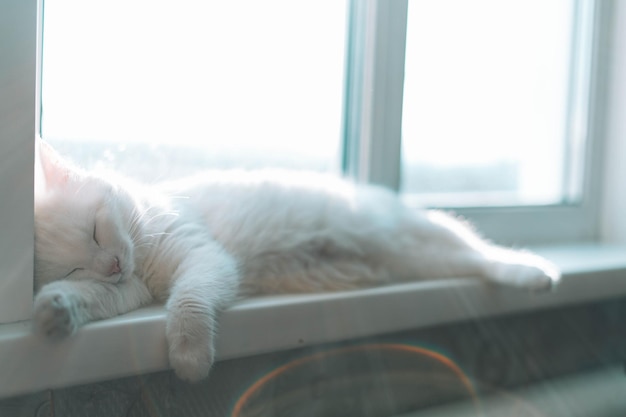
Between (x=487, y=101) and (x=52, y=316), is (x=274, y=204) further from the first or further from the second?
(x=487, y=101)

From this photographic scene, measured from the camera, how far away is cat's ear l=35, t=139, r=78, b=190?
0.86 m

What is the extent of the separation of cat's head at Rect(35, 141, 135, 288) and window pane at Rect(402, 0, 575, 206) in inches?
31.5

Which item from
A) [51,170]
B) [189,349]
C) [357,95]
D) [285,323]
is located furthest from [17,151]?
[357,95]

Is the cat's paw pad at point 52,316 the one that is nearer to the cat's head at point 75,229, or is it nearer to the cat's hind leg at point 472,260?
the cat's head at point 75,229

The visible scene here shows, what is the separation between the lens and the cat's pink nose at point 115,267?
0.85 metres

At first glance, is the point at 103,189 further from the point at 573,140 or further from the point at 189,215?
the point at 573,140

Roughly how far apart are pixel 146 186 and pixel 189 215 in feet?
0.34

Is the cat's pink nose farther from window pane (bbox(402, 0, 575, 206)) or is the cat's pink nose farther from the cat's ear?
window pane (bbox(402, 0, 575, 206))

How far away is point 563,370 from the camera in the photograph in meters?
1.45

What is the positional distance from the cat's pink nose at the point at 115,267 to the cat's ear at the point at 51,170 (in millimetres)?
154

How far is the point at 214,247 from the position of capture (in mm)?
1005

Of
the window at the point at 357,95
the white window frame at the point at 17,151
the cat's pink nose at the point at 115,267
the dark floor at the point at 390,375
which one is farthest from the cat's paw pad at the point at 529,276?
the white window frame at the point at 17,151

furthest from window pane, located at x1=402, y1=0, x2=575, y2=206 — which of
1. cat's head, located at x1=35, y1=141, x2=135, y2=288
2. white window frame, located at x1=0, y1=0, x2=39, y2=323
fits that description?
white window frame, located at x1=0, y1=0, x2=39, y2=323

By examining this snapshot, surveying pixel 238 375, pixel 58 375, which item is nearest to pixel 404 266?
pixel 238 375
